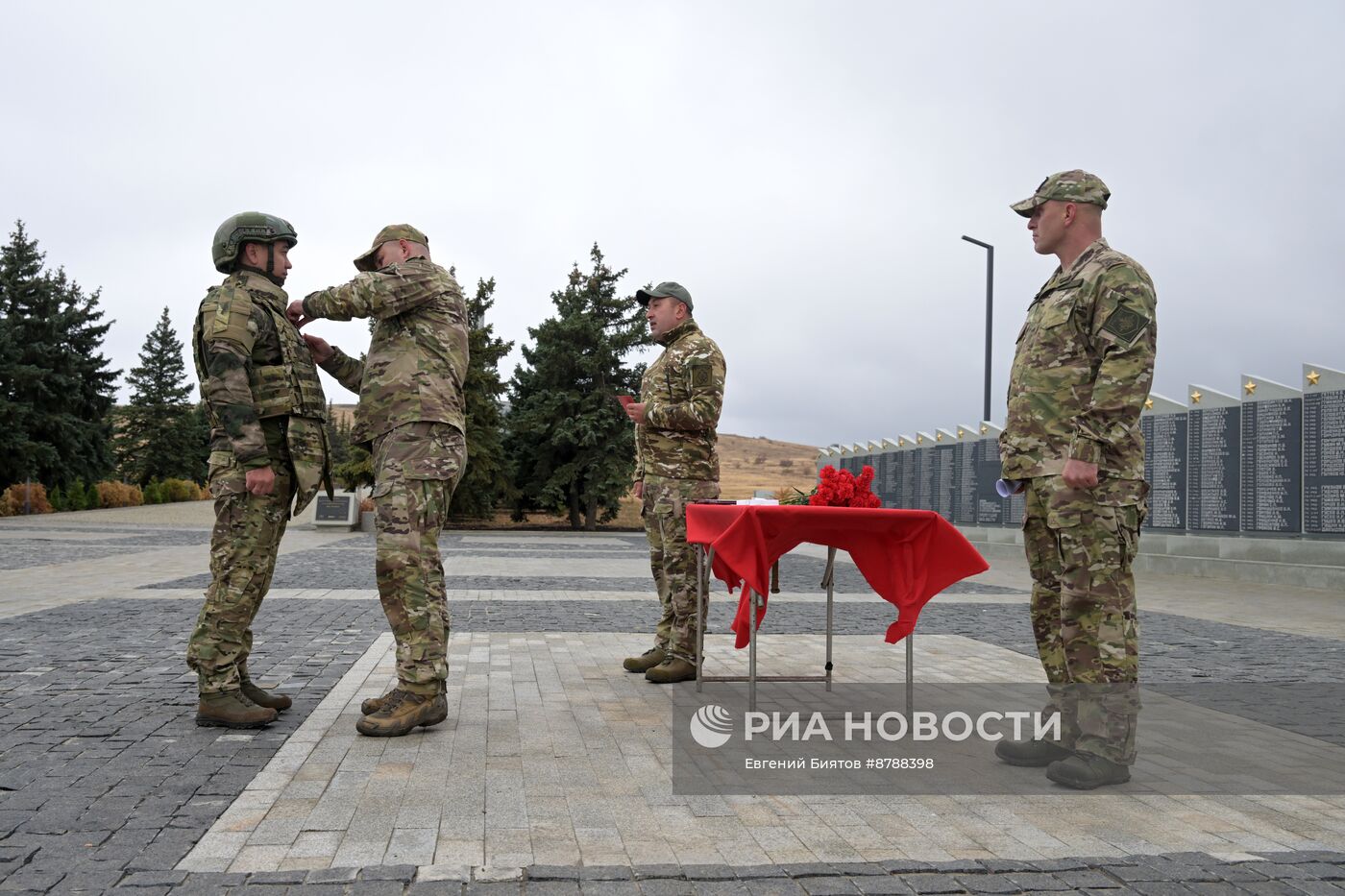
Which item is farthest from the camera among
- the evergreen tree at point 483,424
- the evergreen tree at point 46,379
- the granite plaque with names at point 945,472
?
the evergreen tree at point 46,379

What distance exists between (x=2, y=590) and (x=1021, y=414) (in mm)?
9600

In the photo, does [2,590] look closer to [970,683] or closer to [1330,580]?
[970,683]

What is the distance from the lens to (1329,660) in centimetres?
688

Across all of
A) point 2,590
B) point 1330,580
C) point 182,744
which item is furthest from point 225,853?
point 1330,580

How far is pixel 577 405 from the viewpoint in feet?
105

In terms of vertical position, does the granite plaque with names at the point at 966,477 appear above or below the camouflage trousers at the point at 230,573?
above

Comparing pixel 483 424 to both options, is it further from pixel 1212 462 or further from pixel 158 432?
pixel 158 432

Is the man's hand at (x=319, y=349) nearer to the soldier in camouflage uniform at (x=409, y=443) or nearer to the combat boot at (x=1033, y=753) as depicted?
the soldier in camouflage uniform at (x=409, y=443)

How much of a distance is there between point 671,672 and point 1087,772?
7.92ft

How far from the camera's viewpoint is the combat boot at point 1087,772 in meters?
3.58

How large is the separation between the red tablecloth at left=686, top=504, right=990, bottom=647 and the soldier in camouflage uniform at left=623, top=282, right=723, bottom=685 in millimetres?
740

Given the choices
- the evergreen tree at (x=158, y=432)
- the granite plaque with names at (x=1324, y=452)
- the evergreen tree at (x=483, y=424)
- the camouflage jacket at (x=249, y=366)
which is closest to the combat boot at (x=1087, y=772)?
the camouflage jacket at (x=249, y=366)

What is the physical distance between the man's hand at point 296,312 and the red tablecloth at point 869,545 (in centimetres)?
203

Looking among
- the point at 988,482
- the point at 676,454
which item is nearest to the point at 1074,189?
the point at 676,454
